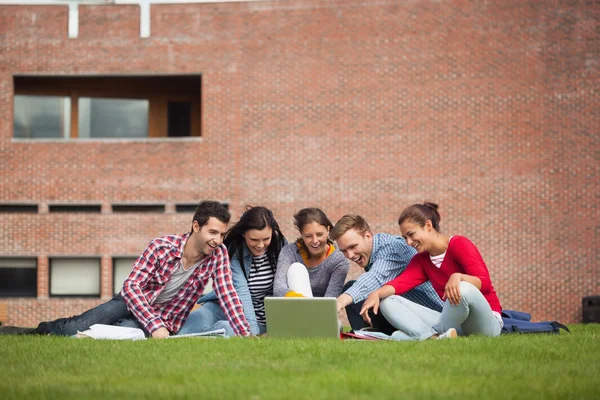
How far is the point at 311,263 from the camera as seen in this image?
869cm

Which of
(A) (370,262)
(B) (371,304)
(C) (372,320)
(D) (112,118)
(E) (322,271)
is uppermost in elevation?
(D) (112,118)

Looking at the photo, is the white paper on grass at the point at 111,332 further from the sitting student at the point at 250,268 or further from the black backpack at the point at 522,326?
the black backpack at the point at 522,326

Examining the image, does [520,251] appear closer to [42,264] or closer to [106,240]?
[106,240]

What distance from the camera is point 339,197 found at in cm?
2344

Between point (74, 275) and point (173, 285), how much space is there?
53.2 feet

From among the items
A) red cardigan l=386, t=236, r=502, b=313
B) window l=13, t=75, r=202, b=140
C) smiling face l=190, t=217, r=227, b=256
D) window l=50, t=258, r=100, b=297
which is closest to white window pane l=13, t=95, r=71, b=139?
window l=13, t=75, r=202, b=140

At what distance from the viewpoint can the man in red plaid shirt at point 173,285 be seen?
26.0ft

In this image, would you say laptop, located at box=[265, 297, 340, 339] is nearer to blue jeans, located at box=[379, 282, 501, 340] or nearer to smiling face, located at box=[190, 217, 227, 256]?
blue jeans, located at box=[379, 282, 501, 340]

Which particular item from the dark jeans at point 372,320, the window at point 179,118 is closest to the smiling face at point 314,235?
the dark jeans at point 372,320

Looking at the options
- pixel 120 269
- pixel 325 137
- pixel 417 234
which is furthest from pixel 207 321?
pixel 120 269

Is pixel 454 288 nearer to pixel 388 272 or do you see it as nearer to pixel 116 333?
pixel 388 272

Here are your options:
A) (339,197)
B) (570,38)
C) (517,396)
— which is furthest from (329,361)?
(570,38)

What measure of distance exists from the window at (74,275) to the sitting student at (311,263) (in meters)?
16.1

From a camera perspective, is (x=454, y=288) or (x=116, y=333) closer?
(x=454, y=288)
